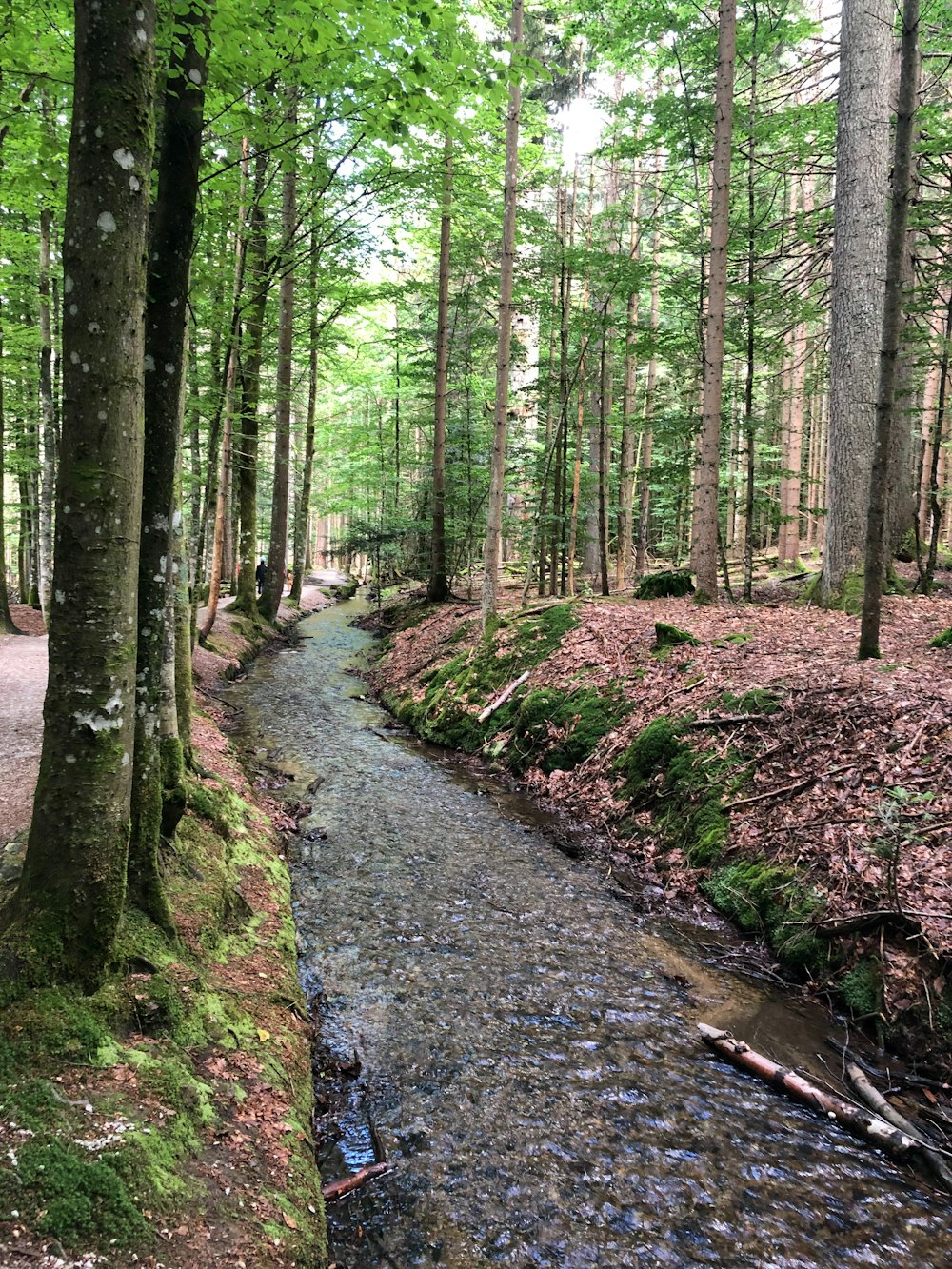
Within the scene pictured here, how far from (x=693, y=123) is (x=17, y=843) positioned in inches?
584

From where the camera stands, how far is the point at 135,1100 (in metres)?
2.58

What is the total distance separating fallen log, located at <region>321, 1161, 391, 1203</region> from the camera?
3078 millimetres

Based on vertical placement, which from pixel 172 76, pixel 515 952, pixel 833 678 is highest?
pixel 172 76

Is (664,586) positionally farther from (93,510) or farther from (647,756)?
(93,510)

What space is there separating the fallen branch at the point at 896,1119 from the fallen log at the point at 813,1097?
44 mm

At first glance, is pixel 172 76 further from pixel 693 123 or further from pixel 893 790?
pixel 693 123

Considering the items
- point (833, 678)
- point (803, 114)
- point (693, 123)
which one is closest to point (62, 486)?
point (833, 678)

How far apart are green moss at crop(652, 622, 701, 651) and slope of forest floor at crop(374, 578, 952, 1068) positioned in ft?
0.08

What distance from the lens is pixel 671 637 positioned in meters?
9.41

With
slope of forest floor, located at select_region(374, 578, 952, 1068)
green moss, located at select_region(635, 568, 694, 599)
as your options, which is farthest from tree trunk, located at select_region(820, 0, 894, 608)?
green moss, located at select_region(635, 568, 694, 599)

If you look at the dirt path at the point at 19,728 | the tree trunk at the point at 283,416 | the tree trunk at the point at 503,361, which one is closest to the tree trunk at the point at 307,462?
the tree trunk at the point at 283,416

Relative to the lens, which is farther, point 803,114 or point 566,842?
point 803,114

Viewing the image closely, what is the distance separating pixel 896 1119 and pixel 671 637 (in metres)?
6.37

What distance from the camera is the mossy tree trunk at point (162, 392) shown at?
354cm
